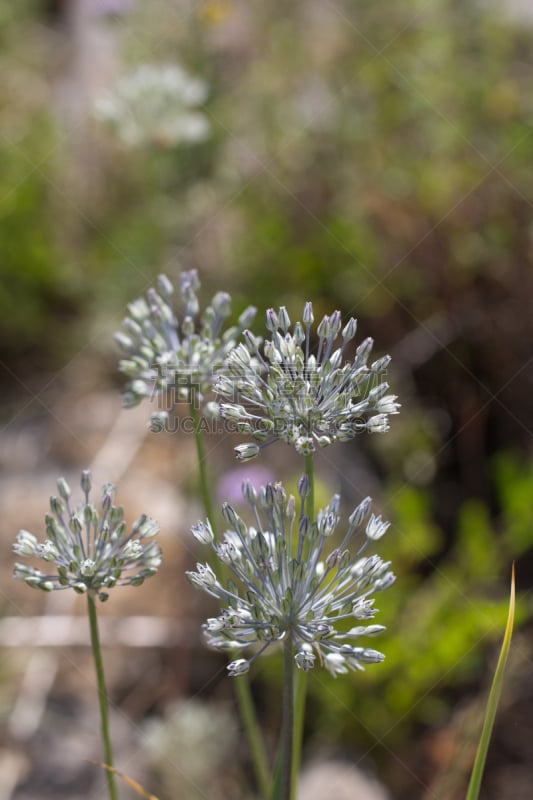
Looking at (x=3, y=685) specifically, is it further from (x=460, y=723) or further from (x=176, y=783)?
(x=460, y=723)

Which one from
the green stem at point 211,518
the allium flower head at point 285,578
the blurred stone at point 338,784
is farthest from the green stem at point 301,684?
the blurred stone at point 338,784

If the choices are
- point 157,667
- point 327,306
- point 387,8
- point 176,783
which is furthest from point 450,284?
point 387,8

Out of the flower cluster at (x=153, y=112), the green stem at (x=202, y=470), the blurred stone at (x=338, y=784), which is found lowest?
the blurred stone at (x=338, y=784)

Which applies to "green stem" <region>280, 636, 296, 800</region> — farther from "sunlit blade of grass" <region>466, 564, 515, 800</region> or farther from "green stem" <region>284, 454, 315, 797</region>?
"sunlit blade of grass" <region>466, 564, 515, 800</region>

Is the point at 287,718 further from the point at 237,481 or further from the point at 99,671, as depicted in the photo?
the point at 237,481

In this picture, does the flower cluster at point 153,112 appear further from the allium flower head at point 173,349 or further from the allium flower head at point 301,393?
the allium flower head at point 301,393
